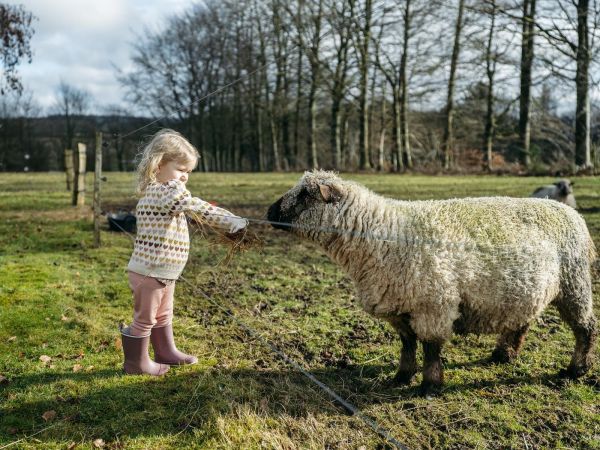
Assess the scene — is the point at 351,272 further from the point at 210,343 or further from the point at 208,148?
the point at 208,148

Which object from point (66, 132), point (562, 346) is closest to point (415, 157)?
point (562, 346)

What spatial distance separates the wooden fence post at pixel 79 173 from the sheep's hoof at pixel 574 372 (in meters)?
13.7

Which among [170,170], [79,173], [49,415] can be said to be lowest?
[49,415]

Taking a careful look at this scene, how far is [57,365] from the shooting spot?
17.0 ft

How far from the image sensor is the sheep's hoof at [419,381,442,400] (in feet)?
15.2

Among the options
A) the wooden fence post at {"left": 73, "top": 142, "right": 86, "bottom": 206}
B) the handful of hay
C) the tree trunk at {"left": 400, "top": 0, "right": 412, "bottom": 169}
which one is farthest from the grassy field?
the tree trunk at {"left": 400, "top": 0, "right": 412, "bottom": 169}

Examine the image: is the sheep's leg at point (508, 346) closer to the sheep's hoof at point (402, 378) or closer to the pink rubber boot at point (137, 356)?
the sheep's hoof at point (402, 378)

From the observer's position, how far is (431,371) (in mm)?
4695

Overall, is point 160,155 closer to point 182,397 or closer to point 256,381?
point 182,397

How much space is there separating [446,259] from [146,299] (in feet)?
9.18

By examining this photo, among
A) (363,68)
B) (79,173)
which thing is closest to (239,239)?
(79,173)

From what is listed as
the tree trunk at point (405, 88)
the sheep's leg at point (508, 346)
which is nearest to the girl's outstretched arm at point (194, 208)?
the sheep's leg at point (508, 346)

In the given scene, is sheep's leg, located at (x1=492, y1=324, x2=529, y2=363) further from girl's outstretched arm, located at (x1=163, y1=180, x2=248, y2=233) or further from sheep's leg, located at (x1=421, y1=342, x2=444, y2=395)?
girl's outstretched arm, located at (x1=163, y1=180, x2=248, y2=233)

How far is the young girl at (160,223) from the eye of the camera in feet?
14.7
